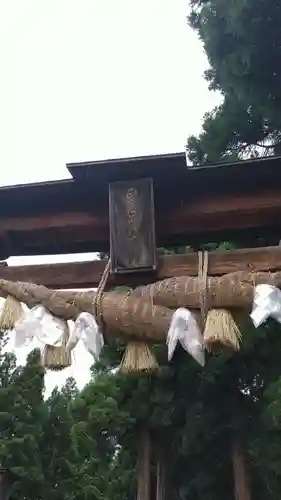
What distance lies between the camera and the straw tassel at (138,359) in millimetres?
2387

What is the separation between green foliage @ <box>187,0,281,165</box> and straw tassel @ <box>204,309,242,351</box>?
14.3 ft

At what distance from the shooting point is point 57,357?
2473 millimetres

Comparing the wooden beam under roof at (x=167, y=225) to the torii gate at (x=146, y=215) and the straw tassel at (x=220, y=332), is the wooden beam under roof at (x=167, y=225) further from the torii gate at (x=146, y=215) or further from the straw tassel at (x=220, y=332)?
the straw tassel at (x=220, y=332)

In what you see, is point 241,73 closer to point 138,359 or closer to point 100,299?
point 100,299

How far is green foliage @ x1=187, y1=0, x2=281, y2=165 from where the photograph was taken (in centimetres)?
591

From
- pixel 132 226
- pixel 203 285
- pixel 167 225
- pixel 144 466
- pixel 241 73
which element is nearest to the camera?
pixel 203 285

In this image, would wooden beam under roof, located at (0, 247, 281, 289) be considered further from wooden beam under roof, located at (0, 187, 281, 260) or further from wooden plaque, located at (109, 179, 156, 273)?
wooden beam under roof, located at (0, 187, 281, 260)

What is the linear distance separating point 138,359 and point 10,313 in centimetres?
58

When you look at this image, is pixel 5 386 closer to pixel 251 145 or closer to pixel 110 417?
pixel 110 417

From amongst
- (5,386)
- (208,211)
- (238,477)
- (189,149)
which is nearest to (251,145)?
(189,149)

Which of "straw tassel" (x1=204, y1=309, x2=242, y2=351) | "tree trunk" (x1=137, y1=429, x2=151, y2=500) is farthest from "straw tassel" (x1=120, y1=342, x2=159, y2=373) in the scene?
"tree trunk" (x1=137, y1=429, x2=151, y2=500)

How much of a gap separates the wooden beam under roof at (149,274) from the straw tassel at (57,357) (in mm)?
283

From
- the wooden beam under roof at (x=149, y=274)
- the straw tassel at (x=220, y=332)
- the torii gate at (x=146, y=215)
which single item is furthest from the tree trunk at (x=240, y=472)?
the straw tassel at (x=220, y=332)

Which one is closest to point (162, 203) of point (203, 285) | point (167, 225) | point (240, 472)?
point (167, 225)
